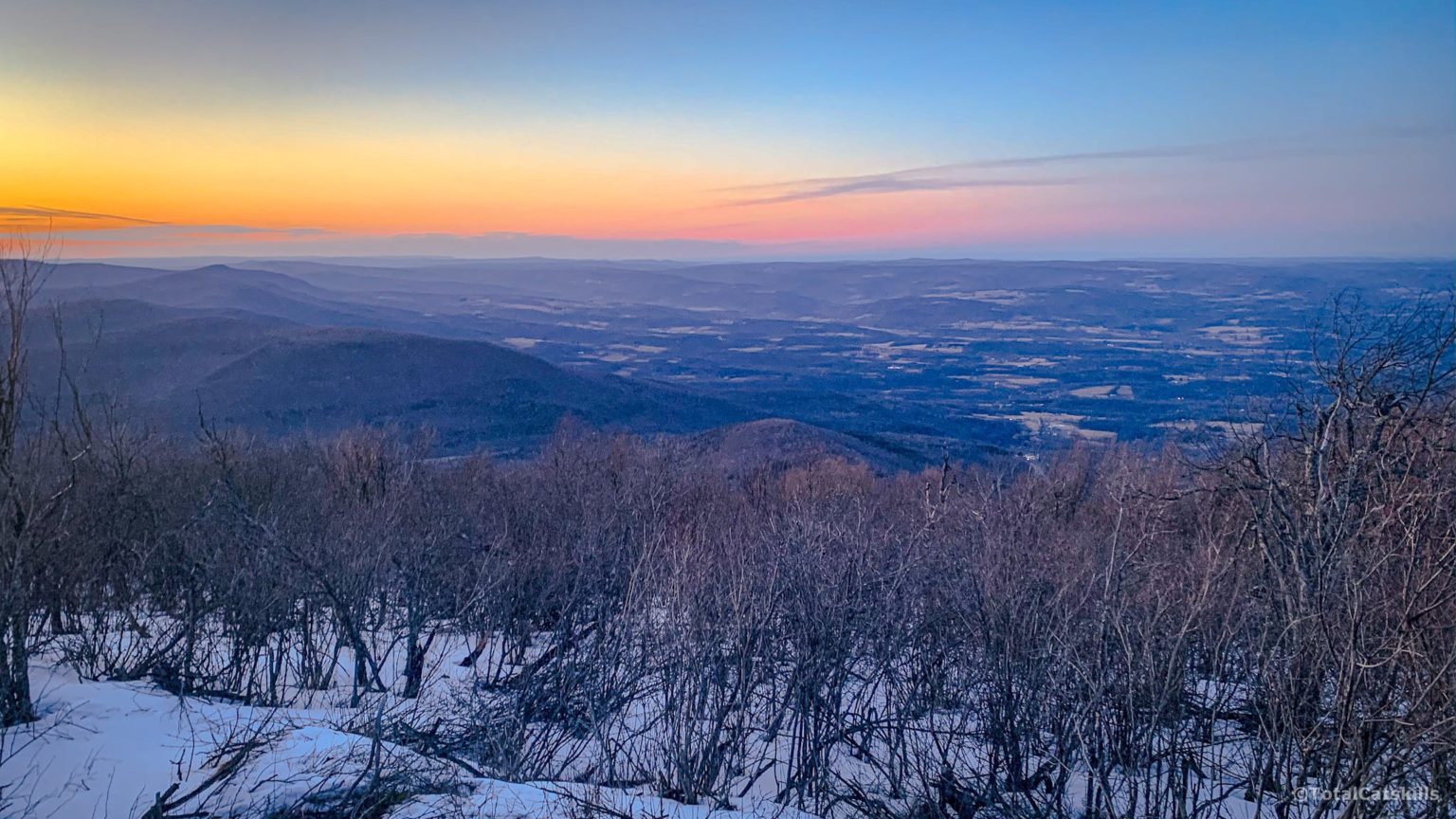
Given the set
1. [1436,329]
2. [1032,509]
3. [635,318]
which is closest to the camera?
[1436,329]

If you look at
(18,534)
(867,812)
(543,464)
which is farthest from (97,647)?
(543,464)

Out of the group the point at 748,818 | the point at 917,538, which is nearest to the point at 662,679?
the point at 748,818

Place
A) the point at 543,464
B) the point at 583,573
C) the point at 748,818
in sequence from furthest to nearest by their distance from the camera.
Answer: the point at 543,464 < the point at 583,573 < the point at 748,818

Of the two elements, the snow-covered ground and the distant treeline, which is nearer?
the snow-covered ground

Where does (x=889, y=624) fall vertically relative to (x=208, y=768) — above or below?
below

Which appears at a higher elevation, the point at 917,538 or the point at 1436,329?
the point at 1436,329

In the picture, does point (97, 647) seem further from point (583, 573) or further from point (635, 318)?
point (635, 318)

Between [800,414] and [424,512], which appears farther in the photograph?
[800,414]

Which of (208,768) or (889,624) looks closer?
(208,768)

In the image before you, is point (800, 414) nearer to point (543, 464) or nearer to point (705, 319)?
point (543, 464)

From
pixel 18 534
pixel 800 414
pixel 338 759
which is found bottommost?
pixel 800 414

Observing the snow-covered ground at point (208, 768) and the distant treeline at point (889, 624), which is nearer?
the snow-covered ground at point (208, 768)
